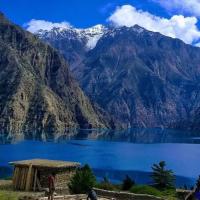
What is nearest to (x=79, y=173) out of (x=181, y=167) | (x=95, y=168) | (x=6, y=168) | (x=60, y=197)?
(x=60, y=197)

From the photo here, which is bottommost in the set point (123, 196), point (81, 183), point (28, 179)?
point (123, 196)

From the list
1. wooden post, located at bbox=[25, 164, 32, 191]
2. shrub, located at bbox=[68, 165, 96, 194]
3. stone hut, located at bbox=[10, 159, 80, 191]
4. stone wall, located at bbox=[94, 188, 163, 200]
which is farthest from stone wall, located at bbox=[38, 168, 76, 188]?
stone wall, located at bbox=[94, 188, 163, 200]

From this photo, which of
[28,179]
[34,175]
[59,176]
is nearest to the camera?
[28,179]

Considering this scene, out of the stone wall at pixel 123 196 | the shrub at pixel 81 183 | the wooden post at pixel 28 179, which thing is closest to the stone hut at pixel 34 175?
the wooden post at pixel 28 179

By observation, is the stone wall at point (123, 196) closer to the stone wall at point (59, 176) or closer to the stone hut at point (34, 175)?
the stone hut at point (34, 175)

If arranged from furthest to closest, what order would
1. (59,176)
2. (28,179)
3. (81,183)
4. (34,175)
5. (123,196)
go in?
(59,176) → (34,175) → (28,179) → (81,183) → (123,196)

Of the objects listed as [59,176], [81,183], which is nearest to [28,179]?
[59,176]

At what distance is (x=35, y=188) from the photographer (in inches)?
1543

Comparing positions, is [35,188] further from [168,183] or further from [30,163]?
[168,183]

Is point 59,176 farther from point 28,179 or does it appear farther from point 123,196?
point 123,196

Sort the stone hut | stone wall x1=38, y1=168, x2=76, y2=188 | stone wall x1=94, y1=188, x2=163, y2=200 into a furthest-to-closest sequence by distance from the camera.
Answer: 1. stone wall x1=38, y1=168, x2=76, y2=188
2. the stone hut
3. stone wall x1=94, y1=188, x2=163, y2=200

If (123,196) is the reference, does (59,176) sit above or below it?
above

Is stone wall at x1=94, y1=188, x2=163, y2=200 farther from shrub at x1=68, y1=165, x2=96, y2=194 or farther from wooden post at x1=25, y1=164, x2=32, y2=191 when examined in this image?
wooden post at x1=25, y1=164, x2=32, y2=191

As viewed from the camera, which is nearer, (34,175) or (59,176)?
(34,175)
